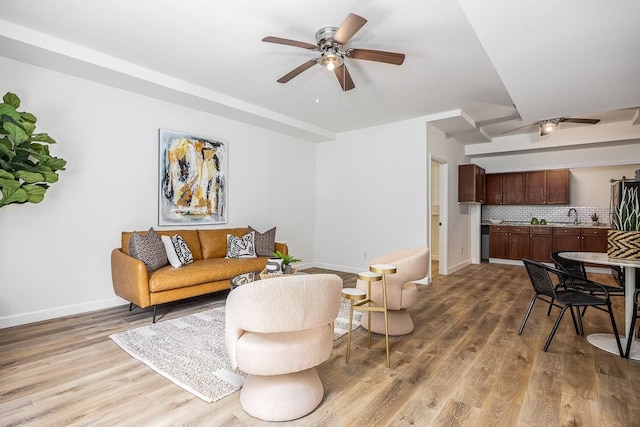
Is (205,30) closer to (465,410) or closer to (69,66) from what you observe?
(69,66)

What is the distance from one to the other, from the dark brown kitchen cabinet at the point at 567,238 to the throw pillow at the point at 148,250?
23.8 feet

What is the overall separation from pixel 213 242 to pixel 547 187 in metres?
6.90

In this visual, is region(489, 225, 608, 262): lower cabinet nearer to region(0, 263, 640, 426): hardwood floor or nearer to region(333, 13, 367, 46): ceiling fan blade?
region(0, 263, 640, 426): hardwood floor

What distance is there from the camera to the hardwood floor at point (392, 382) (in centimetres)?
188

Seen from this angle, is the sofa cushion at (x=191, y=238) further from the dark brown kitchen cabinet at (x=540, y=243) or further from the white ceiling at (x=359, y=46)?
the dark brown kitchen cabinet at (x=540, y=243)

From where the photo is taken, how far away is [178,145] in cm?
452

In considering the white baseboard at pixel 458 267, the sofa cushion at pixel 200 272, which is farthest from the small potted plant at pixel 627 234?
the sofa cushion at pixel 200 272

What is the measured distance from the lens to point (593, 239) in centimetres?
626

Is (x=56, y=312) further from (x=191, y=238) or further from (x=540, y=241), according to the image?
(x=540, y=241)

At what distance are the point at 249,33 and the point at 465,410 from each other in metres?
3.34

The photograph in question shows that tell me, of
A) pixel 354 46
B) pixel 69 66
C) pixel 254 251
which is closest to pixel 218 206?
pixel 254 251

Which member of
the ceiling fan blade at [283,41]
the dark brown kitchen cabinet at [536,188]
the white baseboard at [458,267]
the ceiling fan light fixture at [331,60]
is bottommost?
the white baseboard at [458,267]

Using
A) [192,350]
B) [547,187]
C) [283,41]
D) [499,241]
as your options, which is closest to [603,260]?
[283,41]

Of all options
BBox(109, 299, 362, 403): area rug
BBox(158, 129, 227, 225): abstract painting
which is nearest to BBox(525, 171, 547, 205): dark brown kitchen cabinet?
BBox(109, 299, 362, 403): area rug
